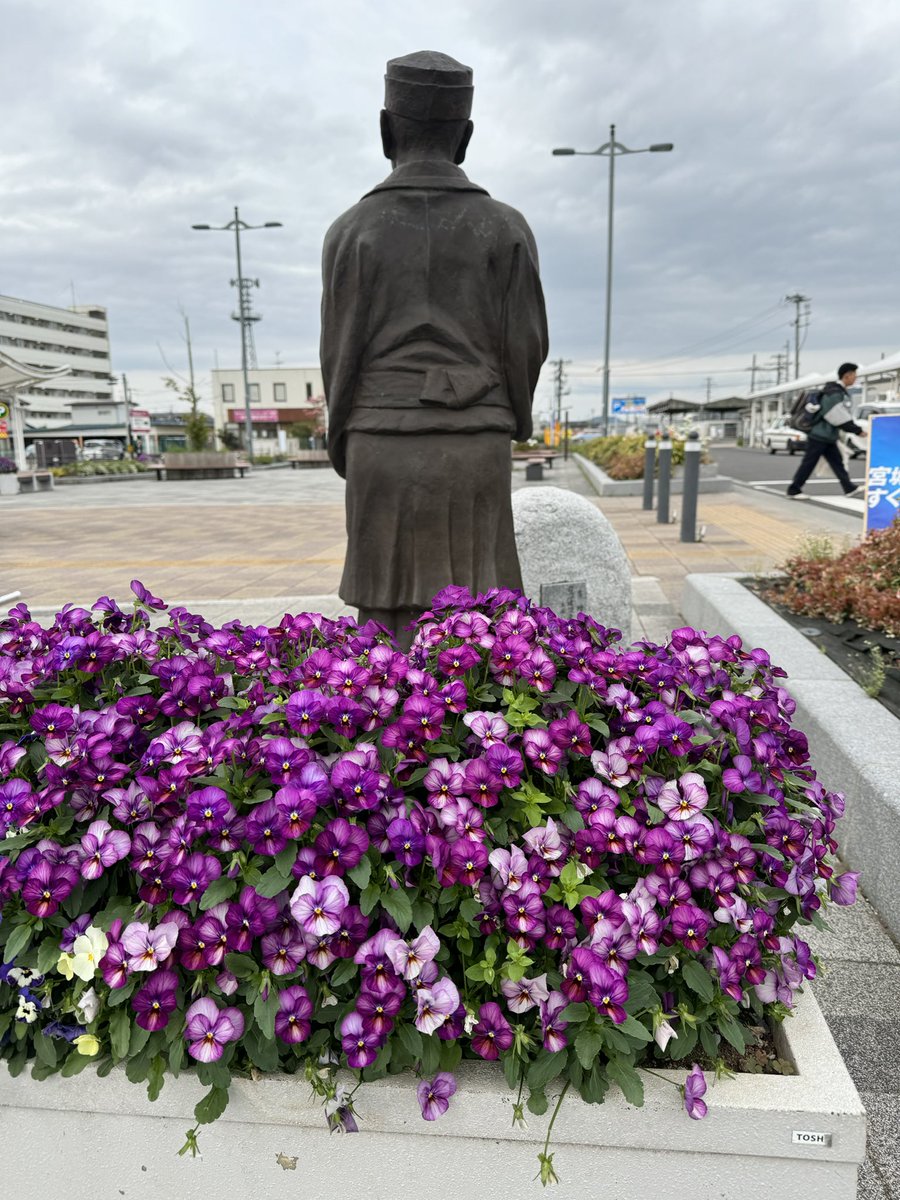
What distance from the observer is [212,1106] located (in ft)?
4.52

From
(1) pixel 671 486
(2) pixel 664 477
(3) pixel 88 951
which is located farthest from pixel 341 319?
(1) pixel 671 486

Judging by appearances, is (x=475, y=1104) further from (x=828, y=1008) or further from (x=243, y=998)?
(x=828, y=1008)

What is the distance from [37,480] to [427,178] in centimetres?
2719

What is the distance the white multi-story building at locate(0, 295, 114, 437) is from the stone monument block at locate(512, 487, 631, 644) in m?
75.1

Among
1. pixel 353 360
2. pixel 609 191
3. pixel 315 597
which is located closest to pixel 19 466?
pixel 609 191

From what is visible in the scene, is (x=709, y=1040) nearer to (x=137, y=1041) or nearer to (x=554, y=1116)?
(x=554, y=1116)

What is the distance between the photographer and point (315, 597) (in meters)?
7.21

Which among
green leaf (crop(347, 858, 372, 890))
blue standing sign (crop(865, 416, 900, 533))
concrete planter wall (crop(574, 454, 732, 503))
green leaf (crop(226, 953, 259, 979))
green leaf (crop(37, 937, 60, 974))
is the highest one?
blue standing sign (crop(865, 416, 900, 533))

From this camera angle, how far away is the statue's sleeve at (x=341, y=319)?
264 centimetres

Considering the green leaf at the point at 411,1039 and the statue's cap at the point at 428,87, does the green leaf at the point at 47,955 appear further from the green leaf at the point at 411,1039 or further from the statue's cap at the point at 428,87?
the statue's cap at the point at 428,87

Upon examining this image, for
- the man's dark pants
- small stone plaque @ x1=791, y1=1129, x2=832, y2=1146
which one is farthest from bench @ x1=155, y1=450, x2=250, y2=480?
small stone plaque @ x1=791, y1=1129, x2=832, y2=1146

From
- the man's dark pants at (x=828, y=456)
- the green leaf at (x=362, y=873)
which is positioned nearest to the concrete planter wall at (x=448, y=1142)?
the green leaf at (x=362, y=873)

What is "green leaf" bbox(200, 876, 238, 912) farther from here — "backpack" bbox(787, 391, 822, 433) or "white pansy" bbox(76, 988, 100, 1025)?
"backpack" bbox(787, 391, 822, 433)

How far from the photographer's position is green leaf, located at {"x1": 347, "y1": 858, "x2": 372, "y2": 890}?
142 centimetres
